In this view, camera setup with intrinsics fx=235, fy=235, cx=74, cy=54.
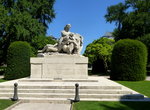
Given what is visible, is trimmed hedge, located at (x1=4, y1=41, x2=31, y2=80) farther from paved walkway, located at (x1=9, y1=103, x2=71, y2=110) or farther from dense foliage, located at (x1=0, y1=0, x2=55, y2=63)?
paved walkway, located at (x1=9, y1=103, x2=71, y2=110)

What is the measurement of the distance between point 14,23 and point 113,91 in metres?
21.3

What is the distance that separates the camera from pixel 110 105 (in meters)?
8.84

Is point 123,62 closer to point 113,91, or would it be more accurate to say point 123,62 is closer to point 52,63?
point 52,63

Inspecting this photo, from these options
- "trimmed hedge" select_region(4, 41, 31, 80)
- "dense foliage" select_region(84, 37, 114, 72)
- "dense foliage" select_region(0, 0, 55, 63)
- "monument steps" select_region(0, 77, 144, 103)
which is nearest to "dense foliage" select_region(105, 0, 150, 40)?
"dense foliage" select_region(84, 37, 114, 72)

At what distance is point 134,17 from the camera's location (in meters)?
34.4

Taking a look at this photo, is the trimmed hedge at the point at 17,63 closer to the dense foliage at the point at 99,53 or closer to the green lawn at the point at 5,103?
the green lawn at the point at 5,103

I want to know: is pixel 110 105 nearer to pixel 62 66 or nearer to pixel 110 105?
pixel 110 105

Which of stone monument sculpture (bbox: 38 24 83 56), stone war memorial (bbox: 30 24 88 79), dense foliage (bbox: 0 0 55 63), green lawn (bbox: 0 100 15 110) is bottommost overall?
green lawn (bbox: 0 100 15 110)

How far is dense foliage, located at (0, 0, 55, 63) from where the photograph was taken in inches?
1137

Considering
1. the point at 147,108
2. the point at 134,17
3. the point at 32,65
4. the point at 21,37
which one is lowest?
the point at 147,108

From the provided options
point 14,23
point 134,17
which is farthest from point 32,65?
point 134,17

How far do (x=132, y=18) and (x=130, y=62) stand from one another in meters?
14.8

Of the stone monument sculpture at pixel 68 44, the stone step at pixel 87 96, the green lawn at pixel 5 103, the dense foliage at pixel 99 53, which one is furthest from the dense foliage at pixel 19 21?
the green lawn at pixel 5 103

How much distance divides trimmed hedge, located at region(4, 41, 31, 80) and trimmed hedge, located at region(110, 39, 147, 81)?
857cm
